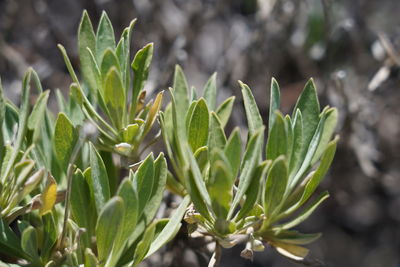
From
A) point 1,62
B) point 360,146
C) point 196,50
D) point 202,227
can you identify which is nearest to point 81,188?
point 202,227

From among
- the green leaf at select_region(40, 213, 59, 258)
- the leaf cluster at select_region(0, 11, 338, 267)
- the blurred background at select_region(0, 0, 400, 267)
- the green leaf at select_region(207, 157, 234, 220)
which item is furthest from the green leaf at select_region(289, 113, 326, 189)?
the blurred background at select_region(0, 0, 400, 267)

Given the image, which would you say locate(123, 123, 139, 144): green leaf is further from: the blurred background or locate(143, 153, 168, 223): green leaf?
the blurred background

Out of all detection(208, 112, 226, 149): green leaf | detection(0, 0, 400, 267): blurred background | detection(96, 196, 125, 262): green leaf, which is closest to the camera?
detection(96, 196, 125, 262): green leaf

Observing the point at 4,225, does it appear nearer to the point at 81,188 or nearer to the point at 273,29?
the point at 81,188

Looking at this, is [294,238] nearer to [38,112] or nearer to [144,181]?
[144,181]

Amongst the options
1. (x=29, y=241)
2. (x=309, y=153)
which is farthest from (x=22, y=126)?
(x=309, y=153)

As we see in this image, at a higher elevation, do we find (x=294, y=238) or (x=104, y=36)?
(x=104, y=36)

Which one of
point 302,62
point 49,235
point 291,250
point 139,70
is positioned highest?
point 139,70
